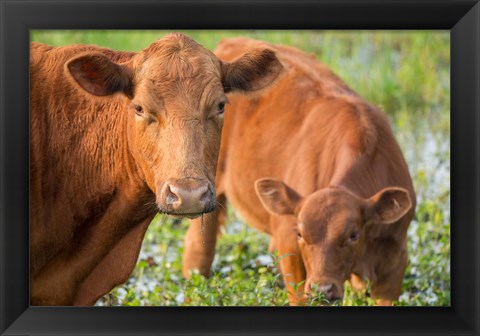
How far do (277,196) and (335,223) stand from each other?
48 centimetres

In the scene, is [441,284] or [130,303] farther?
[441,284]

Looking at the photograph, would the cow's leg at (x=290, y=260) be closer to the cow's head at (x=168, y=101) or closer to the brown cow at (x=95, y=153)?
the brown cow at (x=95, y=153)

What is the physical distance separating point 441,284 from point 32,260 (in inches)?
115

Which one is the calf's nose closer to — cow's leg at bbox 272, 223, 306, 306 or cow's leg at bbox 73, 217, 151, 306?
cow's leg at bbox 73, 217, 151, 306

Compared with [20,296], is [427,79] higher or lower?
higher

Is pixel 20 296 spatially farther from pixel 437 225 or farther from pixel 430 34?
pixel 430 34

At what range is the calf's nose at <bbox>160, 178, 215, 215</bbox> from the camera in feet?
18.3

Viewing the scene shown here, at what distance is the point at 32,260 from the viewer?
6.27 meters

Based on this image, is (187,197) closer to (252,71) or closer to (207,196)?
(207,196)

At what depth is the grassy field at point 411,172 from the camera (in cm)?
748

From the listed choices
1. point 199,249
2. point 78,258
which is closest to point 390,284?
point 199,249

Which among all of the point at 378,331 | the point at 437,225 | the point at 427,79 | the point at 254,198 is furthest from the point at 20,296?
the point at 427,79

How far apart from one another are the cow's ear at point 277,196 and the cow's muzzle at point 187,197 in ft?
5.99

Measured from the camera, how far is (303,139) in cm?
810
